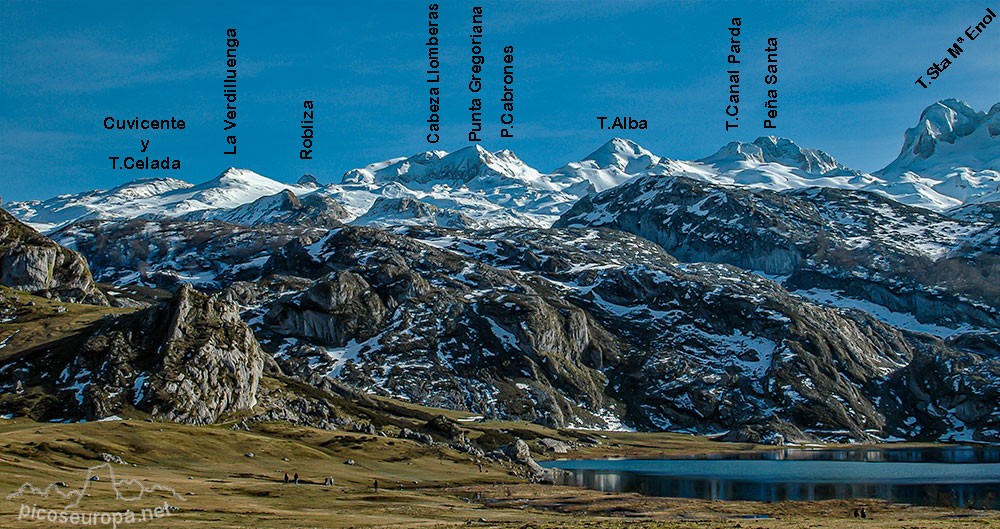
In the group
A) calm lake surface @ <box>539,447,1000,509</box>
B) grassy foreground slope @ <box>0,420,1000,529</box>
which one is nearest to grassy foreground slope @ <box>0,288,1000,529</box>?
grassy foreground slope @ <box>0,420,1000,529</box>

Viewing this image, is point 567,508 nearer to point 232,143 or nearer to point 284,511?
point 284,511

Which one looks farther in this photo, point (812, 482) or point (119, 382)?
point (119, 382)

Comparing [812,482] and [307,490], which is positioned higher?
[307,490]

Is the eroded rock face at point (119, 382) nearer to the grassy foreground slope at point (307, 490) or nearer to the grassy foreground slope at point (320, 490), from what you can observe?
the grassy foreground slope at point (307, 490)

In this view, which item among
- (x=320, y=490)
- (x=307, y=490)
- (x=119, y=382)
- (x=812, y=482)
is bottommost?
(x=812, y=482)

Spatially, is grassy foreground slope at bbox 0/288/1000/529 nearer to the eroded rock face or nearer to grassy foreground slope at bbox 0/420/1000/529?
grassy foreground slope at bbox 0/420/1000/529

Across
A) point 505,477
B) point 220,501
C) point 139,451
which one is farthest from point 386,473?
point 220,501

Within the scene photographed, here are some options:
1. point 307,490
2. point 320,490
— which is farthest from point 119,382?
point 307,490

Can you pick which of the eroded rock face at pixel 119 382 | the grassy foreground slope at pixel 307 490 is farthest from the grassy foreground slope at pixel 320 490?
the eroded rock face at pixel 119 382

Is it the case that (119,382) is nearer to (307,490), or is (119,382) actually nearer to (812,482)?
(307,490)

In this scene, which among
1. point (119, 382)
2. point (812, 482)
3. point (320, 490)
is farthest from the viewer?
point (119, 382)

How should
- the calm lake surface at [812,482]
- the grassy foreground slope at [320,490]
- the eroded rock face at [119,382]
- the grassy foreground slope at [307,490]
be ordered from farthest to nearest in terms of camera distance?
the eroded rock face at [119,382], the calm lake surface at [812,482], the grassy foreground slope at [320,490], the grassy foreground slope at [307,490]
